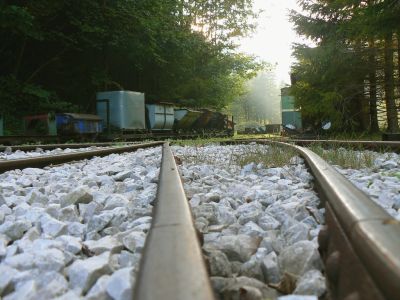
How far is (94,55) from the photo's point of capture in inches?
834

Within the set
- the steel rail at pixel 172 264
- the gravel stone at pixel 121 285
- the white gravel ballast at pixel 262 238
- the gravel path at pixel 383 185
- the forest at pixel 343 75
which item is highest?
the forest at pixel 343 75

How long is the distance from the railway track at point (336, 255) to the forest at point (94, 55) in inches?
624

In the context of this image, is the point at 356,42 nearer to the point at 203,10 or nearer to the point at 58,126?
the point at 58,126

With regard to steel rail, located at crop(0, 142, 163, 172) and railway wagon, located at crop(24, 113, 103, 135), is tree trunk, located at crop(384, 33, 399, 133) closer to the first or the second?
railway wagon, located at crop(24, 113, 103, 135)

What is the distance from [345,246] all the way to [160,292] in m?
0.57

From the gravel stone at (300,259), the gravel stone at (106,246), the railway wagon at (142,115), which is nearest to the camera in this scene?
the gravel stone at (300,259)

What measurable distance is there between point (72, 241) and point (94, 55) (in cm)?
2063

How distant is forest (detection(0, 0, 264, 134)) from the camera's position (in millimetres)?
17094

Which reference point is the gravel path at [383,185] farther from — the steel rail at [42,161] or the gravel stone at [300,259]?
the steel rail at [42,161]

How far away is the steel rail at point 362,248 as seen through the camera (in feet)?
2.65

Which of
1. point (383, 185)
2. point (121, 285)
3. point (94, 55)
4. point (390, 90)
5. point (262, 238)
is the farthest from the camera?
point (94, 55)

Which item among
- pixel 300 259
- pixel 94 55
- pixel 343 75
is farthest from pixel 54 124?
pixel 300 259

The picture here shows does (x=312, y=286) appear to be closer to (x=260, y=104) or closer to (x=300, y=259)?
(x=300, y=259)

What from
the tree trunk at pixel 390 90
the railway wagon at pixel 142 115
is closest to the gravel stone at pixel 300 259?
the tree trunk at pixel 390 90
